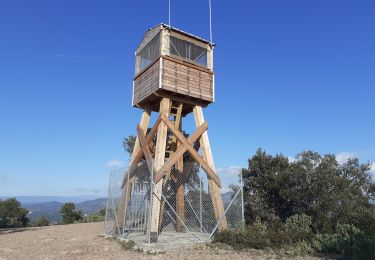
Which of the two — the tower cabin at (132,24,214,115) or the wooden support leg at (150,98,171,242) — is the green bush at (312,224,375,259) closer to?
the wooden support leg at (150,98,171,242)

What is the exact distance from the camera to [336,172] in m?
15.8

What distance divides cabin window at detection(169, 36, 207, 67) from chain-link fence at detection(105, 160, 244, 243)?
4.55 meters

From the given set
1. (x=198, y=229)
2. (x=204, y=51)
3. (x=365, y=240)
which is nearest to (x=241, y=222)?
(x=198, y=229)

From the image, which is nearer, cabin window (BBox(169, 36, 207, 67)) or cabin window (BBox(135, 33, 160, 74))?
cabin window (BBox(169, 36, 207, 67))

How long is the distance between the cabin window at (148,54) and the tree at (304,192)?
6247mm

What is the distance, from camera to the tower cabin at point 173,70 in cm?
1439

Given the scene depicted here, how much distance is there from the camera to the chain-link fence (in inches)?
509

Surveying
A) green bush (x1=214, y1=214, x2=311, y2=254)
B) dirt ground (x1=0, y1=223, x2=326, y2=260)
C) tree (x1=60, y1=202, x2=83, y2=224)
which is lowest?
dirt ground (x1=0, y1=223, x2=326, y2=260)

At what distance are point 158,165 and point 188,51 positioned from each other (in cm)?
531

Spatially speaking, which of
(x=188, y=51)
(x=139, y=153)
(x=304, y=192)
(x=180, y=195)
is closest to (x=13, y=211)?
(x=139, y=153)

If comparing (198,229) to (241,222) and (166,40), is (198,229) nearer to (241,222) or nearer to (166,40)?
(241,222)

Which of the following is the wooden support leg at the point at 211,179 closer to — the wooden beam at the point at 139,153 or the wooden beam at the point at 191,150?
the wooden beam at the point at 191,150

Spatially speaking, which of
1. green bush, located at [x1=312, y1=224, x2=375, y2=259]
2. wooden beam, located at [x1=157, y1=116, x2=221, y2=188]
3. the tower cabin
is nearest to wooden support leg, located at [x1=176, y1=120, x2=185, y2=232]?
wooden beam, located at [x1=157, y1=116, x2=221, y2=188]

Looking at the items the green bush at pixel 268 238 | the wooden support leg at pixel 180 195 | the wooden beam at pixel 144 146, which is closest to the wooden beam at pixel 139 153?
the wooden beam at pixel 144 146
